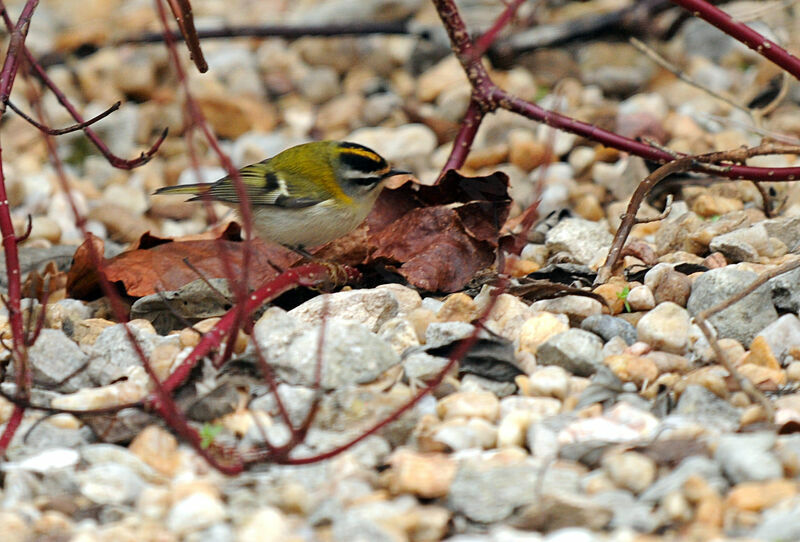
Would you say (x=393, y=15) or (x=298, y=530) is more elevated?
(x=393, y=15)

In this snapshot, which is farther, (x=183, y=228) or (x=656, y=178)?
(x=183, y=228)

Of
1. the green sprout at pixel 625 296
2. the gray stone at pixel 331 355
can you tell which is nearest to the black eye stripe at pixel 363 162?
the green sprout at pixel 625 296

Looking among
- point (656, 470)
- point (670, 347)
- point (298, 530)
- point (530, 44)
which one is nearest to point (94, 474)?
point (298, 530)

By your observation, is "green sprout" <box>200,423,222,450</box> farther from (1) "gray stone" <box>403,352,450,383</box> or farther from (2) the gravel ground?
(1) "gray stone" <box>403,352,450,383</box>

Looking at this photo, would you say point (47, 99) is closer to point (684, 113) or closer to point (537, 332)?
point (684, 113)

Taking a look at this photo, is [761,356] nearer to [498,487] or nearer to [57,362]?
[498,487]

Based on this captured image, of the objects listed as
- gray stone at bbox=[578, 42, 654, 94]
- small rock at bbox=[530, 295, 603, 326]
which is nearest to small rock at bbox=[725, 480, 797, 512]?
small rock at bbox=[530, 295, 603, 326]
